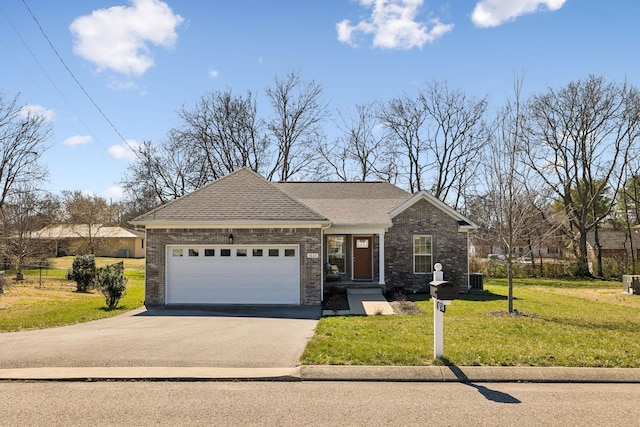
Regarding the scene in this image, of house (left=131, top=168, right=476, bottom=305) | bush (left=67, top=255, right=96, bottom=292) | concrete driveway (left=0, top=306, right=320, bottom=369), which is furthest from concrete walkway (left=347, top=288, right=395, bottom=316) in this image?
bush (left=67, top=255, right=96, bottom=292)

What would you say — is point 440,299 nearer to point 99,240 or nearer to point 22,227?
point 22,227

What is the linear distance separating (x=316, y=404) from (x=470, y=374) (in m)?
2.51

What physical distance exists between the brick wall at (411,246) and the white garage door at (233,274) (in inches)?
250

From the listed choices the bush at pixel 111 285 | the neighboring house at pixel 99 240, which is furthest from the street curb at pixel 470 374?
the neighboring house at pixel 99 240

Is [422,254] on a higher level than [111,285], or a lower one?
higher

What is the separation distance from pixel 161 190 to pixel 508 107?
96.2 feet

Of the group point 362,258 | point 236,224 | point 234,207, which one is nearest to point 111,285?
point 236,224

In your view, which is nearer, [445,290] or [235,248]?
[445,290]

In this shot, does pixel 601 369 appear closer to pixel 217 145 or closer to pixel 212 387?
pixel 212 387

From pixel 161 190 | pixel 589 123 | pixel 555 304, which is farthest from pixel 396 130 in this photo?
pixel 555 304

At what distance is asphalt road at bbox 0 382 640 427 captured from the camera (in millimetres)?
5152

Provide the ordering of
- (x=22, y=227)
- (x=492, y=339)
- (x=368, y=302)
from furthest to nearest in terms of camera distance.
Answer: (x=22, y=227), (x=368, y=302), (x=492, y=339)

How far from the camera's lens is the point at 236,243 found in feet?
52.1

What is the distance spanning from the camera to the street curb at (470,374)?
6.77m
